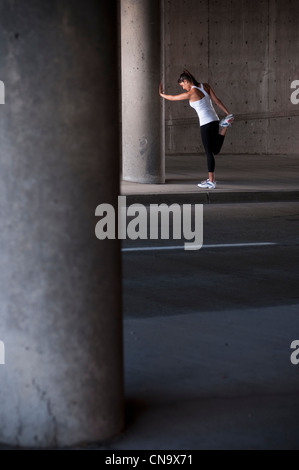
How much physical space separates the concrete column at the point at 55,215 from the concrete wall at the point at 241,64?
78.5ft

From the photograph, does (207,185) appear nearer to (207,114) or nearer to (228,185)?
(228,185)

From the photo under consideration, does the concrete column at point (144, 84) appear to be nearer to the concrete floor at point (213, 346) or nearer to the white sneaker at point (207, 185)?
the white sneaker at point (207, 185)

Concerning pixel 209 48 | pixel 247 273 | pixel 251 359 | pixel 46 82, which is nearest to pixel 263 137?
pixel 209 48

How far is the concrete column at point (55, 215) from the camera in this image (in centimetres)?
416

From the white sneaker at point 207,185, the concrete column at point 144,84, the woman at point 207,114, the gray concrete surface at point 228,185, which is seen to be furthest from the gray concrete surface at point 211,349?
the concrete column at point 144,84

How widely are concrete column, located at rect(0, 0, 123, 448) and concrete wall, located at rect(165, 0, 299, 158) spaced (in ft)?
78.5

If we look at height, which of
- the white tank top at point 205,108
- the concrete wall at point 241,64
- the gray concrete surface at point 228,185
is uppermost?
the concrete wall at point 241,64

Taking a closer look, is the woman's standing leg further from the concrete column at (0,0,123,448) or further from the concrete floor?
the concrete column at (0,0,123,448)

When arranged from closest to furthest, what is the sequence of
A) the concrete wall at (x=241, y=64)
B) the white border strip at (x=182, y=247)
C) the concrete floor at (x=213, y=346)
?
1. the concrete floor at (x=213, y=346)
2. the white border strip at (x=182, y=247)
3. the concrete wall at (x=241, y=64)

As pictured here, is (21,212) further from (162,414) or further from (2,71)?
(162,414)

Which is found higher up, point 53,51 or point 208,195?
point 53,51

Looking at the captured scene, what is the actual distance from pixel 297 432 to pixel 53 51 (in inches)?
84.6

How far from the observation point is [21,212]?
4.21m

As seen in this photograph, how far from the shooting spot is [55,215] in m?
4.20
